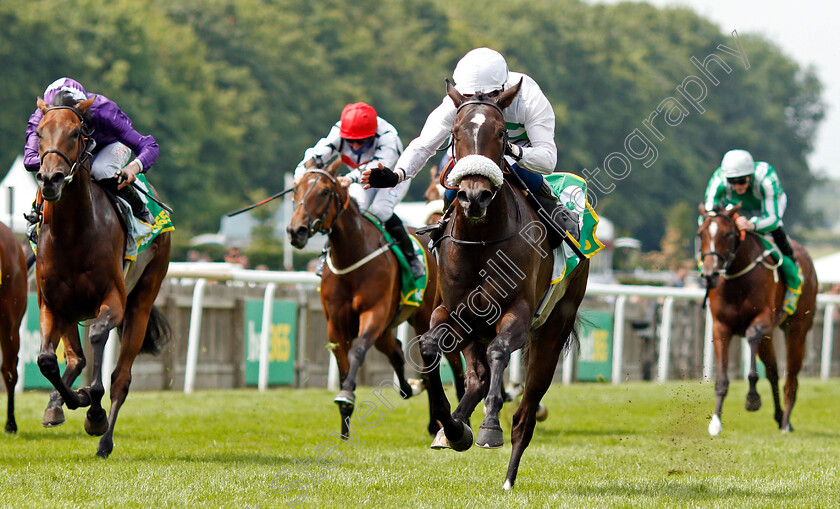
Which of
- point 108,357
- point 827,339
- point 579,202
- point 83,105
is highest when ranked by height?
point 83,105

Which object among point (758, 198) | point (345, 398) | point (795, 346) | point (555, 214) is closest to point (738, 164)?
point (758, 198)

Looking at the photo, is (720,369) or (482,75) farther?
(720,369)

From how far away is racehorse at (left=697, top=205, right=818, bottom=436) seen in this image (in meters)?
10.3

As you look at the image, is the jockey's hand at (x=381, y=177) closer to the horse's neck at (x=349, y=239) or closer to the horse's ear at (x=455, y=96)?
the horse's ear at (x=455, y=96)

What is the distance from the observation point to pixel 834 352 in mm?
21188

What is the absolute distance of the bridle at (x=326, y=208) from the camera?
8219 millimetres

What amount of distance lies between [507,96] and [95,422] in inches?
117

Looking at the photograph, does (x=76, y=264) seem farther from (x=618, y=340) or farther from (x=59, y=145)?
(x=618, y=340)

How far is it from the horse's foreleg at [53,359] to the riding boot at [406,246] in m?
2.86

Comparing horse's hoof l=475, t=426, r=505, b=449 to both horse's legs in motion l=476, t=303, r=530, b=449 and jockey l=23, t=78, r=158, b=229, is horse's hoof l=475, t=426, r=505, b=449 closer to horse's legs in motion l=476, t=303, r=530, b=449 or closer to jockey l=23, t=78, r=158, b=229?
horse's legs in motion l=476, t=303, r=530, b=449

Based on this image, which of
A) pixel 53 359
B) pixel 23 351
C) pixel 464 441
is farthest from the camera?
pixel 23 351

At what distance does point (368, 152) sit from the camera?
905 centimetres

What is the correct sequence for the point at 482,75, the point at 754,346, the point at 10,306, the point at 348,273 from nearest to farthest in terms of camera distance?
the point at 482,75, the point at 10,306, the point at 348,273, the point at 754,346

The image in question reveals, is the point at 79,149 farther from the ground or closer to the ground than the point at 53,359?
farther from the ground
